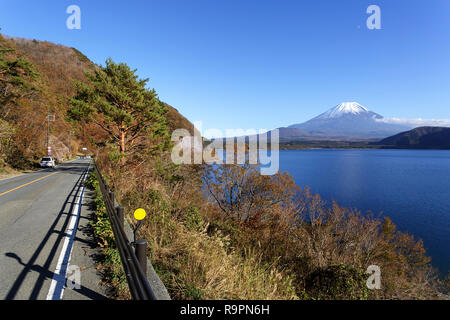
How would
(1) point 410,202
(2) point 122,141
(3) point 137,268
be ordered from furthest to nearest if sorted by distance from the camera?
(1) point 410,202, (2) point 122,141, (3) point 137,268

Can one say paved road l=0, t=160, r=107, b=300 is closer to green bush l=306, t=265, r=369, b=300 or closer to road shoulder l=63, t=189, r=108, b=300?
road shoulder l=63, t=189, r=108, b=300

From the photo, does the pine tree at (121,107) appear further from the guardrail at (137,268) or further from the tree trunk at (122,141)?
the guardrail at (137,268)

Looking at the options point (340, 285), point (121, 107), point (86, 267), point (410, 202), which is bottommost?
point (410, 202)

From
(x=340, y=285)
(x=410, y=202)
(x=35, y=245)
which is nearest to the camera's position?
(x=35, y=245)

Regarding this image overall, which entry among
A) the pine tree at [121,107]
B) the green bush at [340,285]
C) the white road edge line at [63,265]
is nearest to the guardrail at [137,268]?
the white road edge line at [63,265]

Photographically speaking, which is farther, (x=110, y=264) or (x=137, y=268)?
(x=110, y=264)

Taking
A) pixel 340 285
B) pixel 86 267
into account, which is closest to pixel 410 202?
pixel 340 285

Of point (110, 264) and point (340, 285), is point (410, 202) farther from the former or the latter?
point (110, 264)

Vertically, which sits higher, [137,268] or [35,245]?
[137,268]

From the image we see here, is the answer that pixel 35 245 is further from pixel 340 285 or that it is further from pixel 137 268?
pixel 340 285

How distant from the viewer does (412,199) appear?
3544 cm

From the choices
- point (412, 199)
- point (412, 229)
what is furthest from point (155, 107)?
point (412, 199)
